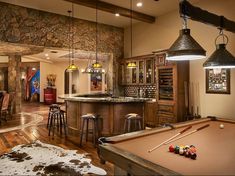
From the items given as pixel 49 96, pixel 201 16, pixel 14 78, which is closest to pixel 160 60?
pixel 201 16

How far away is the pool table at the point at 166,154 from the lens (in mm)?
1514

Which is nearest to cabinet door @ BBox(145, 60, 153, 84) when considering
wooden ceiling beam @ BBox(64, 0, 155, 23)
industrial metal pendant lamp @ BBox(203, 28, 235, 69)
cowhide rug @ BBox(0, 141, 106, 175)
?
wooden ceiling beam @ BBox(64, 0, 155, 23)

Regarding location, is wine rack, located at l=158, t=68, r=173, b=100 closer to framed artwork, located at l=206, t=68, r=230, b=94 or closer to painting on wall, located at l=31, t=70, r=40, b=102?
framed artwork, located at l=206, t=68, r=230, b=94

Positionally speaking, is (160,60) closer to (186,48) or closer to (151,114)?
(151,114)

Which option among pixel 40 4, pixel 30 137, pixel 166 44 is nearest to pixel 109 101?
pixel 30 137

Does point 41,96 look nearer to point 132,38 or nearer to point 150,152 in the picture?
point 132,38

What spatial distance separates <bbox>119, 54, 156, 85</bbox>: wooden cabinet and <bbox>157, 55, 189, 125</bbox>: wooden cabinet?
0.72m

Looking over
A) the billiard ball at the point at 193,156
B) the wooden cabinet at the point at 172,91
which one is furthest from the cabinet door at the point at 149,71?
the billiard ball at the point at 193,156

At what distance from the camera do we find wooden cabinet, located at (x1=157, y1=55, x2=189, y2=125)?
5.86 metres

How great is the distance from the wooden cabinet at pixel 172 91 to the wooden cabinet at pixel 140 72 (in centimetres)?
72

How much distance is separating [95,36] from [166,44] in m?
2.72

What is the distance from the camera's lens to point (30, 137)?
566 centimetres

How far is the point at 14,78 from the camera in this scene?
10023mm

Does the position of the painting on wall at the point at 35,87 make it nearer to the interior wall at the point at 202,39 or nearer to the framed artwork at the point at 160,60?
the interior wall at the point at 202,39
